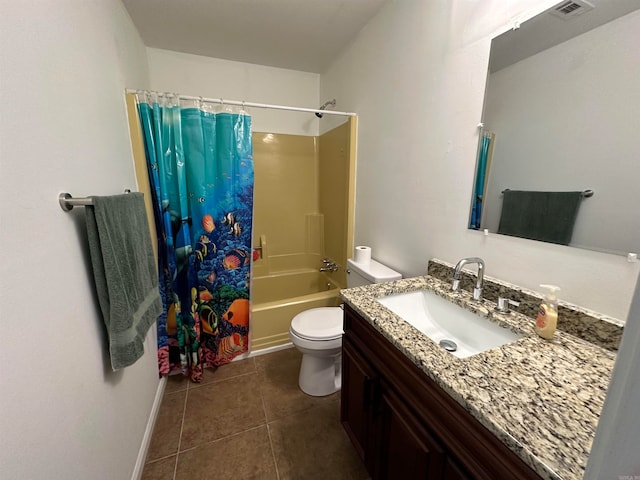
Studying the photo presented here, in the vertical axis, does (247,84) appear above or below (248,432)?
above

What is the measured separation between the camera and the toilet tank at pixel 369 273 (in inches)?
61.3

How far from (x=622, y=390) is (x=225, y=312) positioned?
1.93m

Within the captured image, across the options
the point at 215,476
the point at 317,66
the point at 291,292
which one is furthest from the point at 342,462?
the point at 317,66

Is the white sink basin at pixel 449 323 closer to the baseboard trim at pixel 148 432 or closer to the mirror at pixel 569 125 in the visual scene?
the mirror at pixel 569 125

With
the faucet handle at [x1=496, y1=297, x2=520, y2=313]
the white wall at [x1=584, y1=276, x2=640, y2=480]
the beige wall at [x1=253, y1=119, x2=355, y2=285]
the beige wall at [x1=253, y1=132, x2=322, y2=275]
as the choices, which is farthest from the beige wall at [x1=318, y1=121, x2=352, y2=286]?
the white wall at [x1=584, y1=276, x2=640, y2=480]

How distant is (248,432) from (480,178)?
5.81 feet

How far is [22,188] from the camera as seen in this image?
61cm

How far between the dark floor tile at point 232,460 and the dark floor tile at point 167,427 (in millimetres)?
106

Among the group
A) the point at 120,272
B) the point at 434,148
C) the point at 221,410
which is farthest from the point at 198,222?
the point at 434,148

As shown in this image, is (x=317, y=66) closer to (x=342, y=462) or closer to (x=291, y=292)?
(x=291, y=292)

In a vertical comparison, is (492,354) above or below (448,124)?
below

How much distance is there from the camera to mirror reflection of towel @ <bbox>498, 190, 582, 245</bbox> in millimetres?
845

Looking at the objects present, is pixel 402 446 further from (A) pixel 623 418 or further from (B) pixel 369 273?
(B) pixel 369 273

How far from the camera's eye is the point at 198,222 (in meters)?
1.71
